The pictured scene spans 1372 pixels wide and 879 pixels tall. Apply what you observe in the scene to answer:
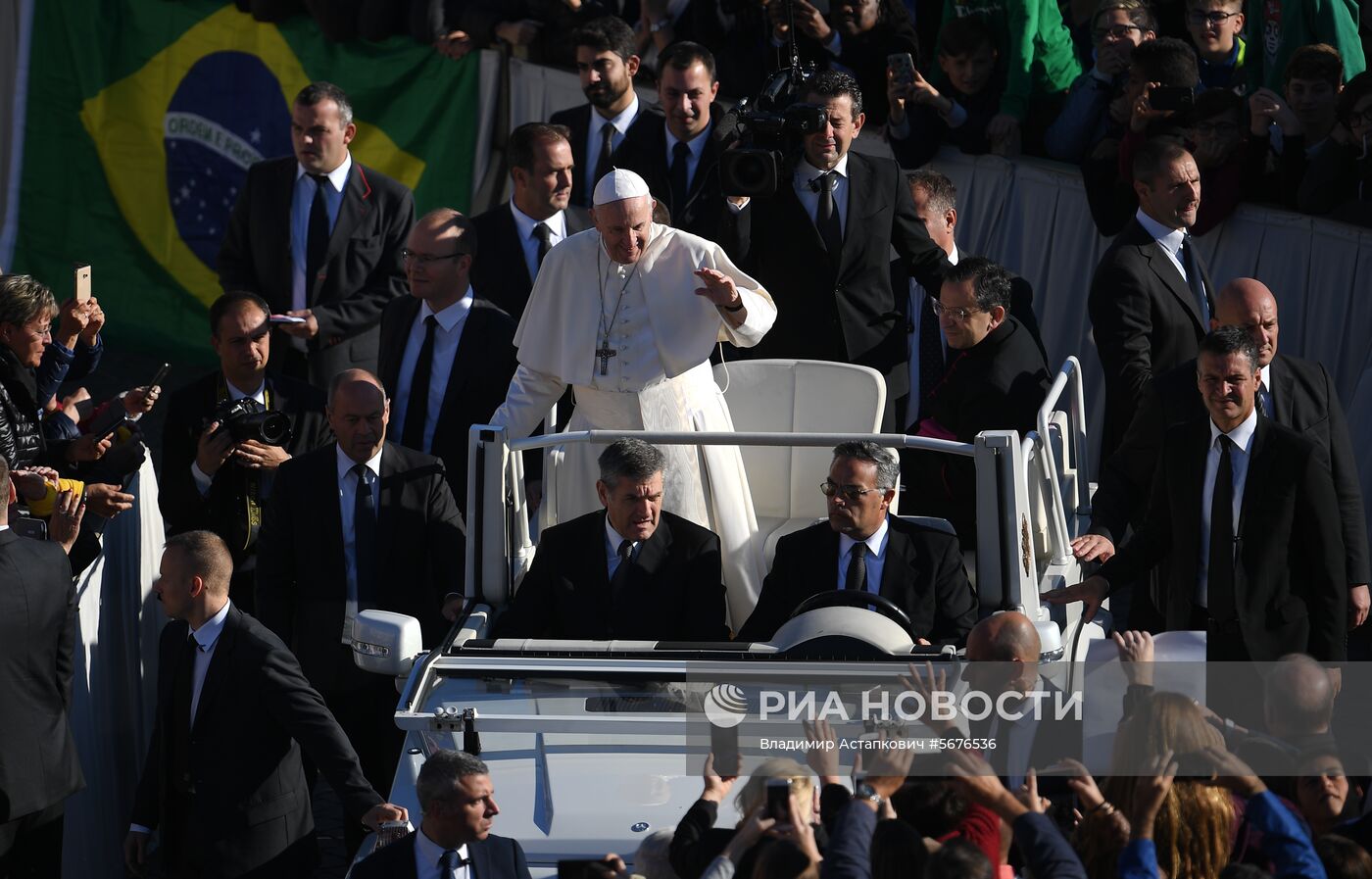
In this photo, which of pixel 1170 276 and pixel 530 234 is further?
pixel 530 234

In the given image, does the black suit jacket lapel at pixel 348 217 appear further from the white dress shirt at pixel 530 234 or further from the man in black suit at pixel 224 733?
the man in black suit at pixel 224 733

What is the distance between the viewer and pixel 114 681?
7324 millimetres

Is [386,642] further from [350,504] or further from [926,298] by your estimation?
[926,298]

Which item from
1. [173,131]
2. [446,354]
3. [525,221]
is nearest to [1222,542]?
[446,354]

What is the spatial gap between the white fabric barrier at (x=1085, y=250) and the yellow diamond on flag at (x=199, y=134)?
1.32m

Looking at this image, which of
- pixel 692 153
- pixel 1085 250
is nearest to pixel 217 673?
pixel 692 153

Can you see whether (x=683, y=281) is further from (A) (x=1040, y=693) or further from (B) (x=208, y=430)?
(A) (x=1040, y=693)

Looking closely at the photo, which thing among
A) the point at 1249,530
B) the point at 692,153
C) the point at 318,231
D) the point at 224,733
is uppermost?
the point at 692,153

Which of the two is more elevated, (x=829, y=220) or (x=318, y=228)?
(x=829, y=220)

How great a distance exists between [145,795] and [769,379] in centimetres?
277

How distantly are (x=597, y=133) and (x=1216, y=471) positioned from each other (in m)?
4.61

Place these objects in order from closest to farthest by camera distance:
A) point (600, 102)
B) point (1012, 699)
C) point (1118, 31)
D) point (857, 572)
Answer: point (1012, 699) → point (857, 572) → point (1118, 31) → point (600, 102)

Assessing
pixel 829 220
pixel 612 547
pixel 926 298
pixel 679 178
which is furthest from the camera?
pixel 679 178

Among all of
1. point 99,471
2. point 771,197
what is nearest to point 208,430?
point 99,471
